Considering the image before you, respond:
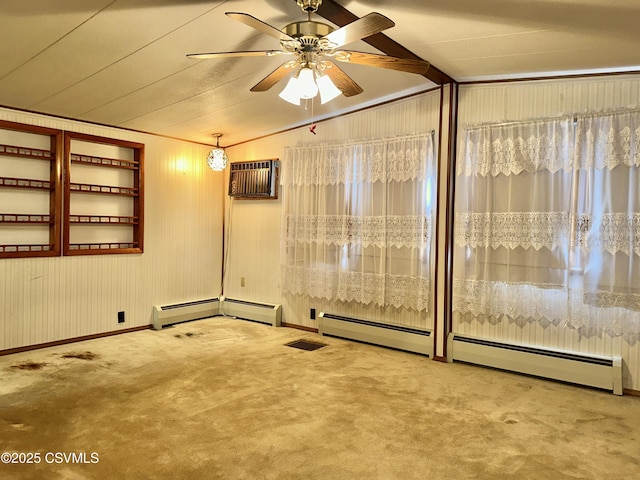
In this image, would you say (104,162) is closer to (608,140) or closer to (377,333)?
(377,333)

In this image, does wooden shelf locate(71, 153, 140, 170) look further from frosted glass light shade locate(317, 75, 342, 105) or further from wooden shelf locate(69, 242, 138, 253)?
frosted glass light shade locate(317, 75, 342, 105)

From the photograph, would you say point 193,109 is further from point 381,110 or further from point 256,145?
point 381,110

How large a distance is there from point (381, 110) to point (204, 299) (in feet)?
10.8

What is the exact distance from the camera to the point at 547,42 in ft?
9.04

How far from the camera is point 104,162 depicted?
15.3 ft

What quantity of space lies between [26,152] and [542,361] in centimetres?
493

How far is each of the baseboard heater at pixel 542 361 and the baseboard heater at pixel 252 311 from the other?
214cm

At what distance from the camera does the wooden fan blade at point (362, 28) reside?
6.11 feet

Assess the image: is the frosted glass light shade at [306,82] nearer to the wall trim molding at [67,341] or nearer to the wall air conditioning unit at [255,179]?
the wall air conditioning unit at [255,179]

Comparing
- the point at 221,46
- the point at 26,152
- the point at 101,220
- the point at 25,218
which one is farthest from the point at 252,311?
the point at 221,46

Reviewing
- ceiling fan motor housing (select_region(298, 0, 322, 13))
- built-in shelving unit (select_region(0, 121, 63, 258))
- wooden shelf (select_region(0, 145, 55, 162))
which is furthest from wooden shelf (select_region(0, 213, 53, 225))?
ceiling fan motor housing (select_region(298, 0, 322, 13))

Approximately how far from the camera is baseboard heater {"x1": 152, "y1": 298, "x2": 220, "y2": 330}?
5.09m

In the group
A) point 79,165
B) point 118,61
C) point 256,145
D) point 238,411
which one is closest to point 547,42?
point 118,61

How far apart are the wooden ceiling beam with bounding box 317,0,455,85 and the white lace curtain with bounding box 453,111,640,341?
575 mm
